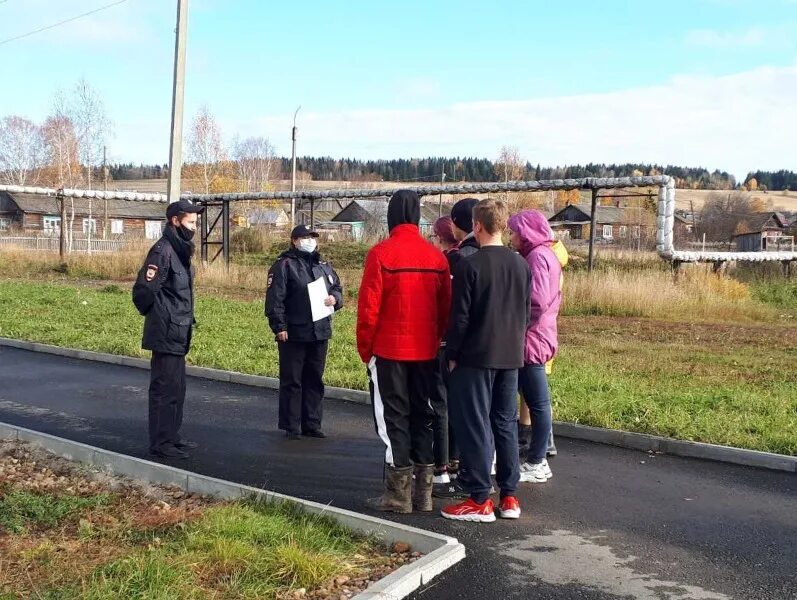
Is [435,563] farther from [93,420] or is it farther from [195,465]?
[93,420]

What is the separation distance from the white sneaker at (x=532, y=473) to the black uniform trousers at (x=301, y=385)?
Result: 2063 mm

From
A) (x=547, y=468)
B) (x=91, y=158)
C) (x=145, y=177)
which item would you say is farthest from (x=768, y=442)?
(x=145, y=177)

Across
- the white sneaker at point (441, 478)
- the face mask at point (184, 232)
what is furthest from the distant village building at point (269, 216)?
the white sneaker at point (441, 478)

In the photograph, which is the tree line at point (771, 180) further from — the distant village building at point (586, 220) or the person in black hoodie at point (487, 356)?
the person in black hoodie at point (487, 356)

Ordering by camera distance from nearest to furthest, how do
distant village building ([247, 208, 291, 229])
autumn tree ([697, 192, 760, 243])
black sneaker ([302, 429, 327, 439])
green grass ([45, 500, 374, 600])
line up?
green grass ([45, 500, 374, 600]) → black sneaker ([302, 429, 327, 439]) → autumn tree ([697, 192, 760, 243]) → distant village building ([247, 208, 291, 229])

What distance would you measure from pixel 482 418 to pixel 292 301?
99.6 inches

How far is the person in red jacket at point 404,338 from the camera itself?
16.8ft

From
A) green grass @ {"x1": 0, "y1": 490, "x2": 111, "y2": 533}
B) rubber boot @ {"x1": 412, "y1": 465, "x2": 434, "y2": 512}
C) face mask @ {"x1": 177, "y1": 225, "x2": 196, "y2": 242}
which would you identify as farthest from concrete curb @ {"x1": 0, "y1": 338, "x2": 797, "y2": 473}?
green grass @ {"x1": 0, "y1": 490, "x2": 111, "y2": 533}

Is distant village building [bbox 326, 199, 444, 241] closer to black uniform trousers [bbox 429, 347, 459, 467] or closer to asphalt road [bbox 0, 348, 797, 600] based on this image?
asphalt road [bbox 0, 348, 797, 600]

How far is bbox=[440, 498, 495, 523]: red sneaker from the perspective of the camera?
202 inches

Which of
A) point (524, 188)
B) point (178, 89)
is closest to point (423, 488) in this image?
point (178, 89)

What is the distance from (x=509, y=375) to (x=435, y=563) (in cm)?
135

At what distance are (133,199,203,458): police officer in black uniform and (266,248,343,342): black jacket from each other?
76cm

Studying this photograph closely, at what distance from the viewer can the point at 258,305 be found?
1748 centimetres
